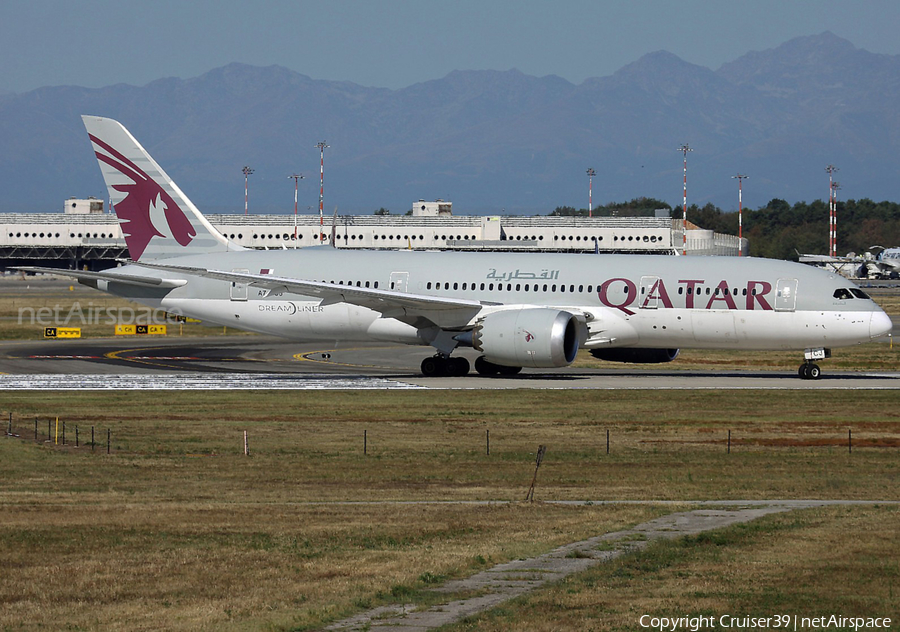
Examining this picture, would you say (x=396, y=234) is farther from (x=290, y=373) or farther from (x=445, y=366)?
(x=445, y=366)

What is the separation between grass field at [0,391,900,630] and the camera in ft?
45.2

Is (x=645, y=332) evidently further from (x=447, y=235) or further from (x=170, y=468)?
(x=447, y=235)

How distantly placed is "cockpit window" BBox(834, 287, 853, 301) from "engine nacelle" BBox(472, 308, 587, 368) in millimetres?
9397

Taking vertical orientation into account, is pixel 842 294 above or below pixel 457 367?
above

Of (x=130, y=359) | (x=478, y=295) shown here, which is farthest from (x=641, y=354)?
(x=130, y=359)

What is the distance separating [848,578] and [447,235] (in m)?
152

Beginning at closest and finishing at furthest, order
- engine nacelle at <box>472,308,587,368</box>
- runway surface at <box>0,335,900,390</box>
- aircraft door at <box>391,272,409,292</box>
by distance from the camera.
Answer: engine nacelle at <box>472,308,587,368</box> → runway surface at <box>0,335,900,390</box> → aircraft door at <box>391,272,409,292</box>

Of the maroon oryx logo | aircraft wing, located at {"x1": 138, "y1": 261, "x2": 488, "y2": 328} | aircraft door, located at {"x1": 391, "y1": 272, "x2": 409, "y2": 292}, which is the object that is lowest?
aircraft wing, located at {"x1": 138, "y1": 261, "x2": 488, "y2": 328}

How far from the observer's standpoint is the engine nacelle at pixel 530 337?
1622 inches

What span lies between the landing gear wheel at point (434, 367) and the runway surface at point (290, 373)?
0.95 ft

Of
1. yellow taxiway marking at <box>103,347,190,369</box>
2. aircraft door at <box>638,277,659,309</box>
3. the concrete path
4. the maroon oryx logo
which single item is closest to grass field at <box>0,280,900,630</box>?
the concrete path

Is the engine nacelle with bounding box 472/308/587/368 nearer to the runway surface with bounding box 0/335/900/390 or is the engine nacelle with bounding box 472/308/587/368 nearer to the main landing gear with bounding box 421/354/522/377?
the runway surface with bounding box 0/335/900/390

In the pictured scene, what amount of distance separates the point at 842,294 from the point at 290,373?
22062mm

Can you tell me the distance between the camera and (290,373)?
48.7 metres
